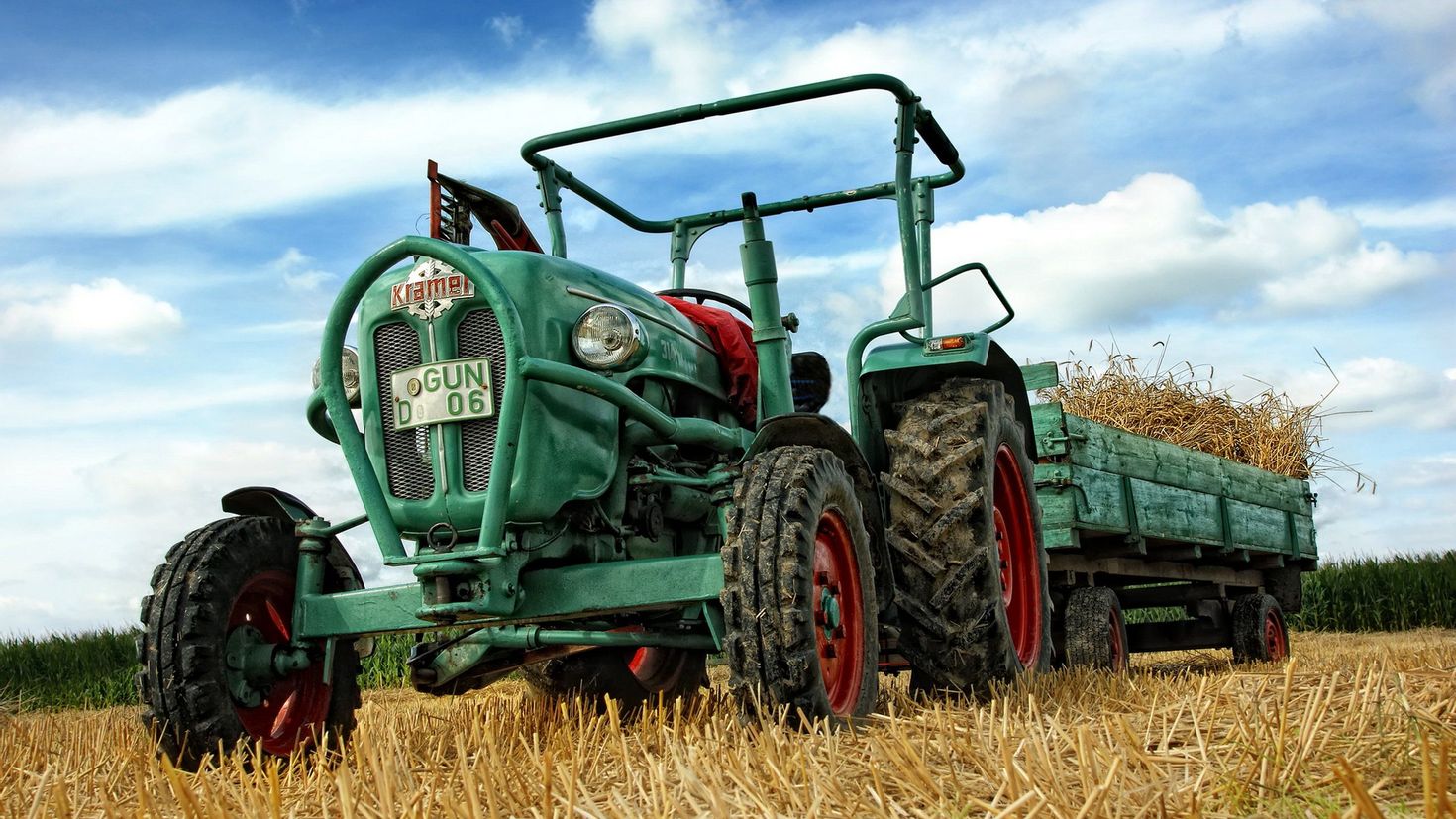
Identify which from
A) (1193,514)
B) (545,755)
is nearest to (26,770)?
(545,755)

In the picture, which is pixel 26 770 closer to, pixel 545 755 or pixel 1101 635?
pixel 545 755

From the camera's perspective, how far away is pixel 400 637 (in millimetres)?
14156

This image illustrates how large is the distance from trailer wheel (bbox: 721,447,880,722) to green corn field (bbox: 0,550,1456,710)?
6.54 meters

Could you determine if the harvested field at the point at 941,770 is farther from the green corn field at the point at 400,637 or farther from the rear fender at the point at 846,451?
the green corn field at the point at 400,637

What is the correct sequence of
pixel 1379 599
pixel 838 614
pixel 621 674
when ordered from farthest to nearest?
pixel 1379 599
pixel 621 674
pixel 838 614

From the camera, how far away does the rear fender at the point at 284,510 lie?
449 cm

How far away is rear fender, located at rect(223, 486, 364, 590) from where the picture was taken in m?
4.49

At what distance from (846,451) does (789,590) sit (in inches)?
37.1

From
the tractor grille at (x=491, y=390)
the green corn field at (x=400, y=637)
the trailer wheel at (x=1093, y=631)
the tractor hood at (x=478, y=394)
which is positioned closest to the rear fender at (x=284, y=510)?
the tractor hood at (x=478, y=394)

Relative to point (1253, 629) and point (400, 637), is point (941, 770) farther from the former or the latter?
point (400, 637)

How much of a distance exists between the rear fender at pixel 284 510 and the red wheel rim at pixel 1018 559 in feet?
8.41

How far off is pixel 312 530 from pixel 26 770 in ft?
3.52

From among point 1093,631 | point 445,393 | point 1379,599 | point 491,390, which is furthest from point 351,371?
point 1379,599

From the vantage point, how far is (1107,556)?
7488mm
